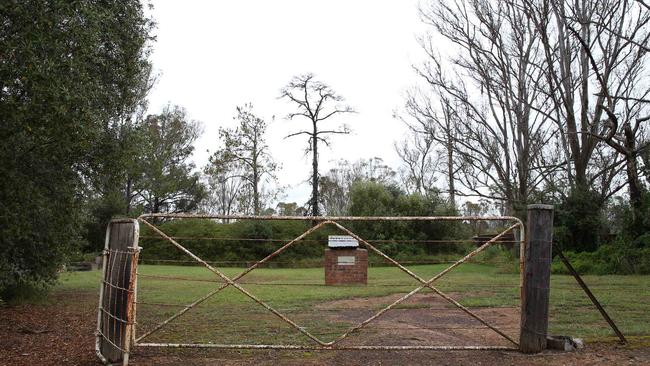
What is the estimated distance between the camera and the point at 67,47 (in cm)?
824

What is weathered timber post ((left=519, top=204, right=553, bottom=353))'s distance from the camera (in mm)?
6410

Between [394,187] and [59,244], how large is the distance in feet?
104

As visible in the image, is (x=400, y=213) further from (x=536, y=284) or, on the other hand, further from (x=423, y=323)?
(x=536, y=284)

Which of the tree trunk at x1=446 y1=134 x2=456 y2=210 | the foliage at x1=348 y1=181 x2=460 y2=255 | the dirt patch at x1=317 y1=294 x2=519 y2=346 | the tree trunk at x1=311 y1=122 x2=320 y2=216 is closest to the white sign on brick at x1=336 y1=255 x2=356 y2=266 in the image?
the dirt patch at x1=317 y1=294 x2=519 y2=346

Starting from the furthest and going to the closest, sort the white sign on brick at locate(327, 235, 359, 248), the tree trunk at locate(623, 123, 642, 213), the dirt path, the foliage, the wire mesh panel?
the foliage → the tree trunk at locate(623, 123, 642, 213) → the white sign on brick at locate(327, 235, 359, 248) → the dirt path → the wire mesh panel

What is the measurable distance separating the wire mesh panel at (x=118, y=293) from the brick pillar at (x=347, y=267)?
33.1 feet

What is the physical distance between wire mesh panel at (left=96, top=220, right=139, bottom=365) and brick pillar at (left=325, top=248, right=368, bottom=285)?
1009 centimetres

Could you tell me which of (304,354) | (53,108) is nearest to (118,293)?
(304,354)

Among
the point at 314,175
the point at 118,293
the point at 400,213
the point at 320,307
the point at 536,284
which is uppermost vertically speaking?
the point at 314,175

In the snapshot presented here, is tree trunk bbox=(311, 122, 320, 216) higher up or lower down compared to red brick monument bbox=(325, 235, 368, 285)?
higher up

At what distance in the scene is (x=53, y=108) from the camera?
8016 mm

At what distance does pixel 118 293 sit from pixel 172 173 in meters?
43.1

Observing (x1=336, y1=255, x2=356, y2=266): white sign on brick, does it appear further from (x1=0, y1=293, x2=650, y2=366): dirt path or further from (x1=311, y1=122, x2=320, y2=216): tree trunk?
(x1=311, y1=122, x2=320, y2=216): tree trunk

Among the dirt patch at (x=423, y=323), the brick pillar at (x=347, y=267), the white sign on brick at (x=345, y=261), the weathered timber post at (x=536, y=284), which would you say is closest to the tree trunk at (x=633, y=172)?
the brick pillar at (x=347, y=267)
